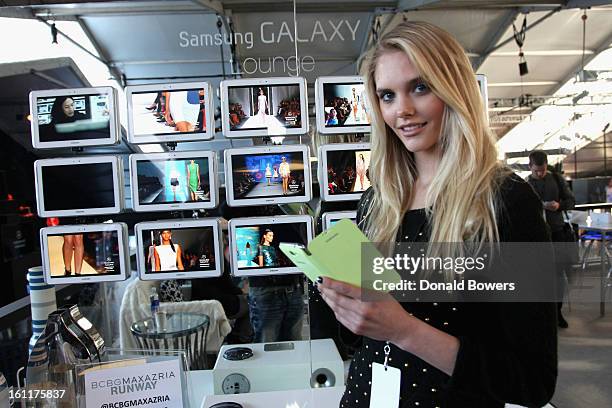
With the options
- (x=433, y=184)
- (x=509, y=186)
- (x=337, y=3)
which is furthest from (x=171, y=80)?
(x=509, y=186)

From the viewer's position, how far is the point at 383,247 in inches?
38.3

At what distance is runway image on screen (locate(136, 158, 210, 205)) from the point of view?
2428 mm

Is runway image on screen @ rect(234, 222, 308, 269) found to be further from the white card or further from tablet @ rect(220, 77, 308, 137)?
the white card

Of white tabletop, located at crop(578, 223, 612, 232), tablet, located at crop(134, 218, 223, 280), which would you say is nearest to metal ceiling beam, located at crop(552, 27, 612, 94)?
white tabletop, located at crop(578, 223, 612, 232)

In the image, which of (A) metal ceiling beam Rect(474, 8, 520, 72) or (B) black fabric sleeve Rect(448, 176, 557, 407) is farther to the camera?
(A) metal ceiling beam Rect(474, 8, 520, 72)

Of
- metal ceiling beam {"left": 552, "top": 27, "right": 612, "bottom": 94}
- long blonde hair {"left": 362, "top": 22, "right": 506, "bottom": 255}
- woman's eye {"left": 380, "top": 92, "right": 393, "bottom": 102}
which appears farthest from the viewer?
metal ceiling beam {"left": 552, "top": 27, "right": 612, "bottom": 94}

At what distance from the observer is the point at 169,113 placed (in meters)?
2.41

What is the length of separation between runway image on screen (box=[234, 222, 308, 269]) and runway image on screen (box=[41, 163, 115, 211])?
72cm

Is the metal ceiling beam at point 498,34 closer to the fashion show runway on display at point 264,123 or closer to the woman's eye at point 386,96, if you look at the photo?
the fashion show runway on display at point 264,123

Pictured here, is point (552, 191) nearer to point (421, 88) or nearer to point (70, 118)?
point (421, 88)

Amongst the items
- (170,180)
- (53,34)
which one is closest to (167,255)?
(170,180)

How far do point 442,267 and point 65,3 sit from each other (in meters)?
2.58

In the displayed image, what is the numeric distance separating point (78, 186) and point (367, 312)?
2.17 m

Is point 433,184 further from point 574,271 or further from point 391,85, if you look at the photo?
point 574,271
